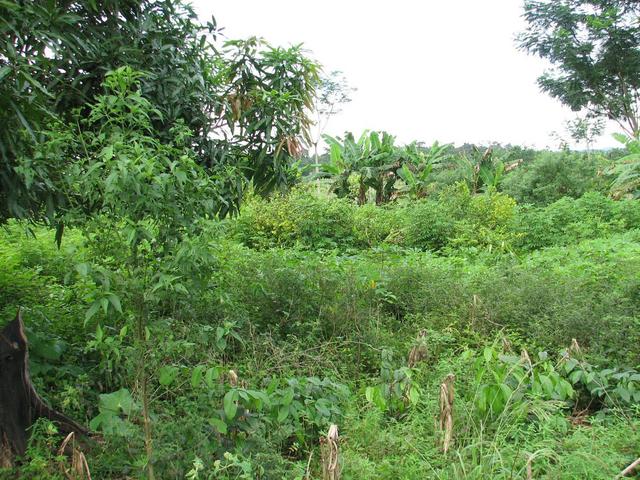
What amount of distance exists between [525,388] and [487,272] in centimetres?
284

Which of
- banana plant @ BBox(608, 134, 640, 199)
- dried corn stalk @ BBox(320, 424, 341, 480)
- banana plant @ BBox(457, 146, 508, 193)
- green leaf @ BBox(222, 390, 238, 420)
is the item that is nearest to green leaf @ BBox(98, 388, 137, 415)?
green leaf @ BBox(222, 390, 238, 420)

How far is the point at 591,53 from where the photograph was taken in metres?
21.2

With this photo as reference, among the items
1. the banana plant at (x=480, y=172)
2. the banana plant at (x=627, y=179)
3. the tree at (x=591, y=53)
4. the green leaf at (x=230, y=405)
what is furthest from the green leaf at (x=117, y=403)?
the tree at (x=591, y=53)

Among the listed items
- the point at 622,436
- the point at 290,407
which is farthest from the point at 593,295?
the point at 290,407

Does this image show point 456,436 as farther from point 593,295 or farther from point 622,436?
point 593,295

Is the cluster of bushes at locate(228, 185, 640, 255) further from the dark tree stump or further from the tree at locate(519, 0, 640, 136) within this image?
the tree at locate(519, 0, 640, 136)

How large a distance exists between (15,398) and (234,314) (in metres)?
1.76

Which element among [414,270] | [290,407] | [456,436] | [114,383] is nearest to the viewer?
[290,407]

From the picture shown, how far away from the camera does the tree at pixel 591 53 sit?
2028 centimetres

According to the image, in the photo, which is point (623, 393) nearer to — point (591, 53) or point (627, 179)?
point (627, 179)

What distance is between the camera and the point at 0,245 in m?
7.38

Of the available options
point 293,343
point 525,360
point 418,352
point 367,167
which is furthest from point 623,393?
point 367,167

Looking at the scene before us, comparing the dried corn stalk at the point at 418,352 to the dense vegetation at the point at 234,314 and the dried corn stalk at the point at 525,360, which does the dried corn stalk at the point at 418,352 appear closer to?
the dense vegetation at the point at 234,314

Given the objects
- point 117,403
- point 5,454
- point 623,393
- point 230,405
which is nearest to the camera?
point 230,405
